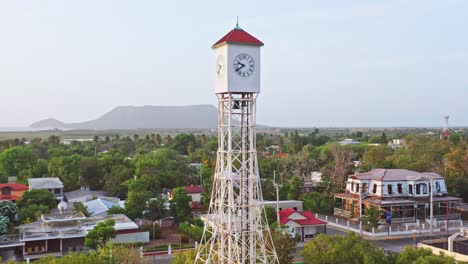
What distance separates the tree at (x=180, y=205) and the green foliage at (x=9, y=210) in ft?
46.9

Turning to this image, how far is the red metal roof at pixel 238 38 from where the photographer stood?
22.6 metres

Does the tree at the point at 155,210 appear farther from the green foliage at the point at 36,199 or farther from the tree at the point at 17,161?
the tree at the point at 17,161

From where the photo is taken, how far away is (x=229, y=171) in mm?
22453

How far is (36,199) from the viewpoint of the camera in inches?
1804

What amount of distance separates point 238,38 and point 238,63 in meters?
1.19

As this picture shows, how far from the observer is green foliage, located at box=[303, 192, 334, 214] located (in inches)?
2050

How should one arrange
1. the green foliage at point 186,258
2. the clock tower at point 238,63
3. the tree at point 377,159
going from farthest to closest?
the tree at point 377,159 → the green foliage at point 186,258 → the clock tower at point 238,63

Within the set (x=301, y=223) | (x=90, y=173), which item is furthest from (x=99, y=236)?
(x=90, y=173)

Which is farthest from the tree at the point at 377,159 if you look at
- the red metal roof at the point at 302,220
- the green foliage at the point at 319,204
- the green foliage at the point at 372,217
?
the red metal roof at the point at 302,220

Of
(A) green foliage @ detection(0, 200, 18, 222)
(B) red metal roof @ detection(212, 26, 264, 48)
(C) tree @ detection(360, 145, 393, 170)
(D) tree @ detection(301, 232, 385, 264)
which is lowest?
(A) green foliage @ detection(0, 200, 18, 222)

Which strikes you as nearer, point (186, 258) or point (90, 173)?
point (186, 258)

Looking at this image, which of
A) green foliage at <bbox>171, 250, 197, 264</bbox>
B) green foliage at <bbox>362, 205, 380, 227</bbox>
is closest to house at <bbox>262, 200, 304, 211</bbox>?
green foliage at <bbox>362, 205, 380, 227</bbox>

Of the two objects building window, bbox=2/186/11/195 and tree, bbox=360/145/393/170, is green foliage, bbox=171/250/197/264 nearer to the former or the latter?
building window, bbox=2/186/11/195

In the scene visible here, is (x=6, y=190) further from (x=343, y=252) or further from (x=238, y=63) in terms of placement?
(x=343, y=252)
